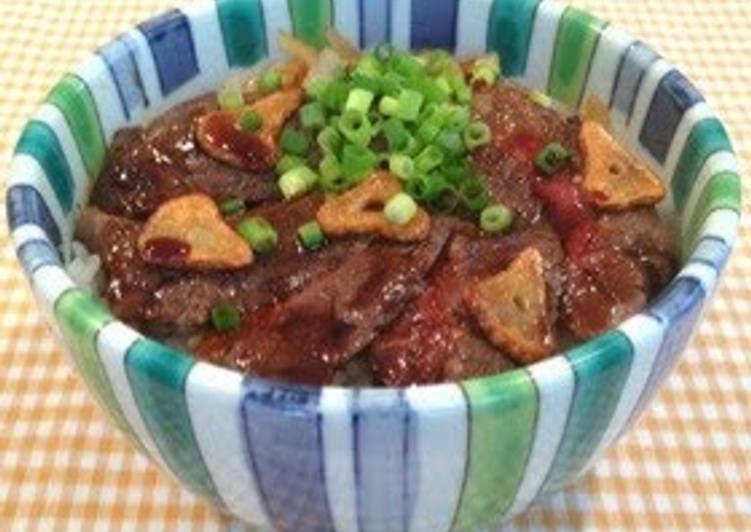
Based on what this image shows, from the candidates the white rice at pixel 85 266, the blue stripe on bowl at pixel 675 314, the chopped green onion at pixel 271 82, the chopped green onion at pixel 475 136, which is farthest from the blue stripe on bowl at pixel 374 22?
the blue stripe on bowl at pixel 675 314

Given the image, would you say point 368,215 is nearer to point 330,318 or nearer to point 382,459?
point 330,318

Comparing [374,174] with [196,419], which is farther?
[374,174]

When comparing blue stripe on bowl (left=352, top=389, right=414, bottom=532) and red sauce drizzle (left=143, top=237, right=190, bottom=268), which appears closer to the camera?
blue stripe on bowl (left=352, top=389, right=414, bottom=532)

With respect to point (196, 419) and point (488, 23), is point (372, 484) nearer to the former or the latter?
point (196, 419)

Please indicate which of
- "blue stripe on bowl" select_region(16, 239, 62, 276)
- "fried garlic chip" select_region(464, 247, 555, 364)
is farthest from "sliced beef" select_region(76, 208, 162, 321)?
"fried garlic chip" select_region(464, 247, 555, 364)

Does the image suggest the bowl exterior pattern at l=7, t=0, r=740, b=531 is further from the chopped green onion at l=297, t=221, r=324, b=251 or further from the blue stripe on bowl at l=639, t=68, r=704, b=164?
the chopped green onion at l=297, t=221, r=324, b=251

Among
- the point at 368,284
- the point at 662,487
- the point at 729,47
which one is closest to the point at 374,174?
the point at 368,284
